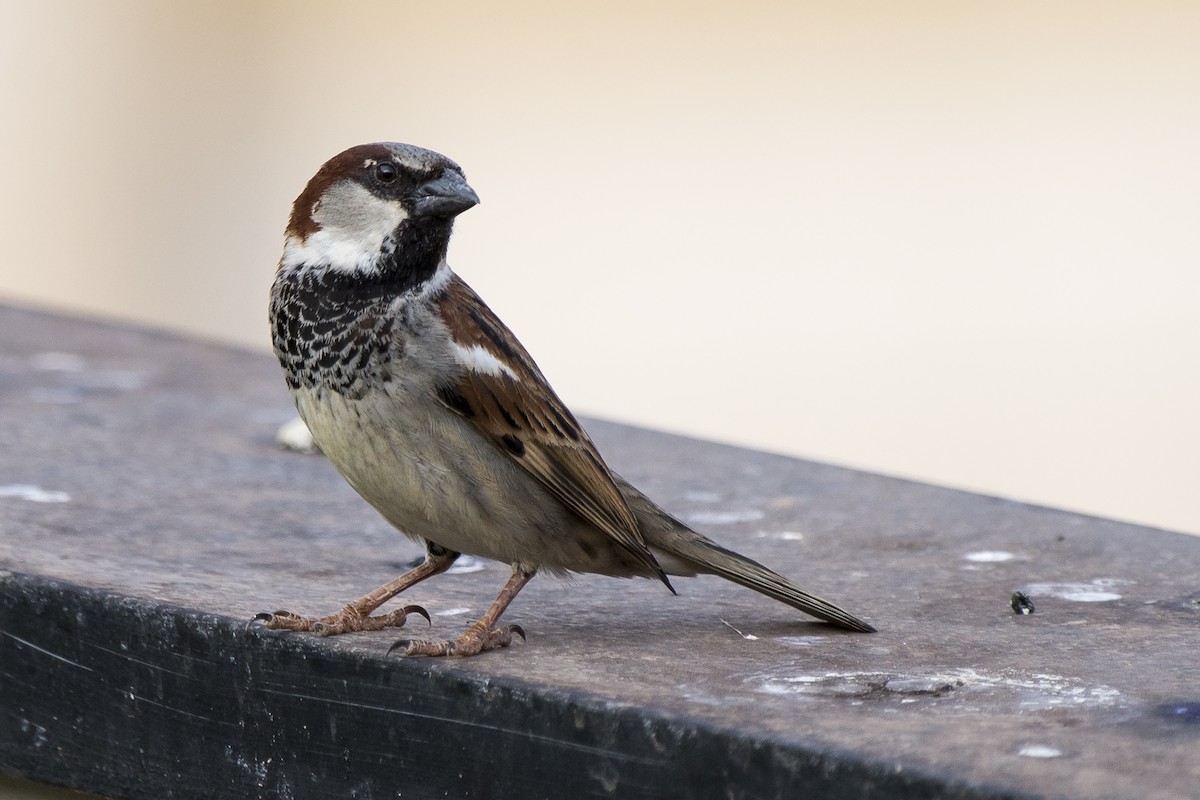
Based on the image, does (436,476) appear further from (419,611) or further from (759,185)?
(759,185)

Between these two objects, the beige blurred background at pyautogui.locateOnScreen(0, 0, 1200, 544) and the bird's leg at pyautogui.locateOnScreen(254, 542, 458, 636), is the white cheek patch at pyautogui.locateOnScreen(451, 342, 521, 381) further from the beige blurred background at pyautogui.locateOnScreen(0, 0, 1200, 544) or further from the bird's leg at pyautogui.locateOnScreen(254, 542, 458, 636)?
the beige blurred background at pyautogui.locateOnScreen(0, 0, 1200, 544)

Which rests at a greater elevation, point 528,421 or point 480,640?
point 528,421

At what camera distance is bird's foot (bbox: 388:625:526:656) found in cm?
235

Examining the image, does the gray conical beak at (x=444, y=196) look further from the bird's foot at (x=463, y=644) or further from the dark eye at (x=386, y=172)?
the bird's foot at (x=463, y=644)

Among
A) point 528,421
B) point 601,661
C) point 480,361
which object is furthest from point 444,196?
point 601,661

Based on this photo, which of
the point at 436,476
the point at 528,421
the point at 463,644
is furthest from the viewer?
the point at 528,421

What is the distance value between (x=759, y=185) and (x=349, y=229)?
7.51 metres

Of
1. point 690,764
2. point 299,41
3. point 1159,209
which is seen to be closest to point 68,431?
point 690,764

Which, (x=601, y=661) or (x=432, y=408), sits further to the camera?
(x=432, y=408)

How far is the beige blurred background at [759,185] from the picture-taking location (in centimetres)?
977

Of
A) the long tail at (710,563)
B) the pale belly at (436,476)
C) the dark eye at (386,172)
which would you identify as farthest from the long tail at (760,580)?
the dark eye at (386,172)

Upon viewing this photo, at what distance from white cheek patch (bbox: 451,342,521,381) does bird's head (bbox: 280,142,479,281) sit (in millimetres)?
158

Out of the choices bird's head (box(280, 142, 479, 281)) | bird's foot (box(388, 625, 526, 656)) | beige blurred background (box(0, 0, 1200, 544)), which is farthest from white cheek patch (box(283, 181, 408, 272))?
beige blurred background (box(0, 0, 1200, 544))

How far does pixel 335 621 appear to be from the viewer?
245 centimetres
